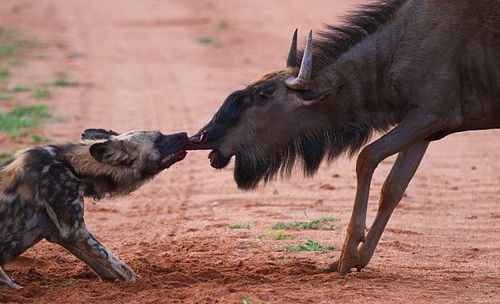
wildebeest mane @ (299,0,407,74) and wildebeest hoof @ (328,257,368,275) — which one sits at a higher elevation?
wildebeest mane @ (299,0,407,74)

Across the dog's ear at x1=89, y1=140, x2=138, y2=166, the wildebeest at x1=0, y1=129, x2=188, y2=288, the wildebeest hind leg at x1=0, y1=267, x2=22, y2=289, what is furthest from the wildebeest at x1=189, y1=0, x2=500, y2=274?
the wildebeest hind leg at x1=0, y1=267, x2=22, y2=289

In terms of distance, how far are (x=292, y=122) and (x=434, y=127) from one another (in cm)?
123

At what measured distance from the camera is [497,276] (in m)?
7.98

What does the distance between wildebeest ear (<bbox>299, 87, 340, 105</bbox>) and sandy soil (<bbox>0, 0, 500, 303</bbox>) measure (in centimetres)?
136

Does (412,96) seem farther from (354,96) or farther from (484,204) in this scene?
(484,204)

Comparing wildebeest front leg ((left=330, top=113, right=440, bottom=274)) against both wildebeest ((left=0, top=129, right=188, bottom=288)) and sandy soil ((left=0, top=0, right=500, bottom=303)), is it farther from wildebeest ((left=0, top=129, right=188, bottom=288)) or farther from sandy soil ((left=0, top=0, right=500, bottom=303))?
wildebeest ((left=0, top=129, right=188, bottom=288))

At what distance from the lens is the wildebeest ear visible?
8.27 meters

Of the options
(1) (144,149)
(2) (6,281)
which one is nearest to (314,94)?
(1) (144,149)

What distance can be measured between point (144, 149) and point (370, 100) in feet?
6.52

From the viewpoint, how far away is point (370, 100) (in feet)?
27.3

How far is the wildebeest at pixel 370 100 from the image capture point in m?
7.93

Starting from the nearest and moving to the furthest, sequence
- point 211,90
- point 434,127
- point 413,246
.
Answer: point 434,127 < point 413,246 < point 211,90

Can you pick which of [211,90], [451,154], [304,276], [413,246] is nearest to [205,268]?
[304,276]

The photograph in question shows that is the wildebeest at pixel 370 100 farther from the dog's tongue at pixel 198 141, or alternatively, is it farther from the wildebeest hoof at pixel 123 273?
the wildebeest hoof at pixel 123 273
